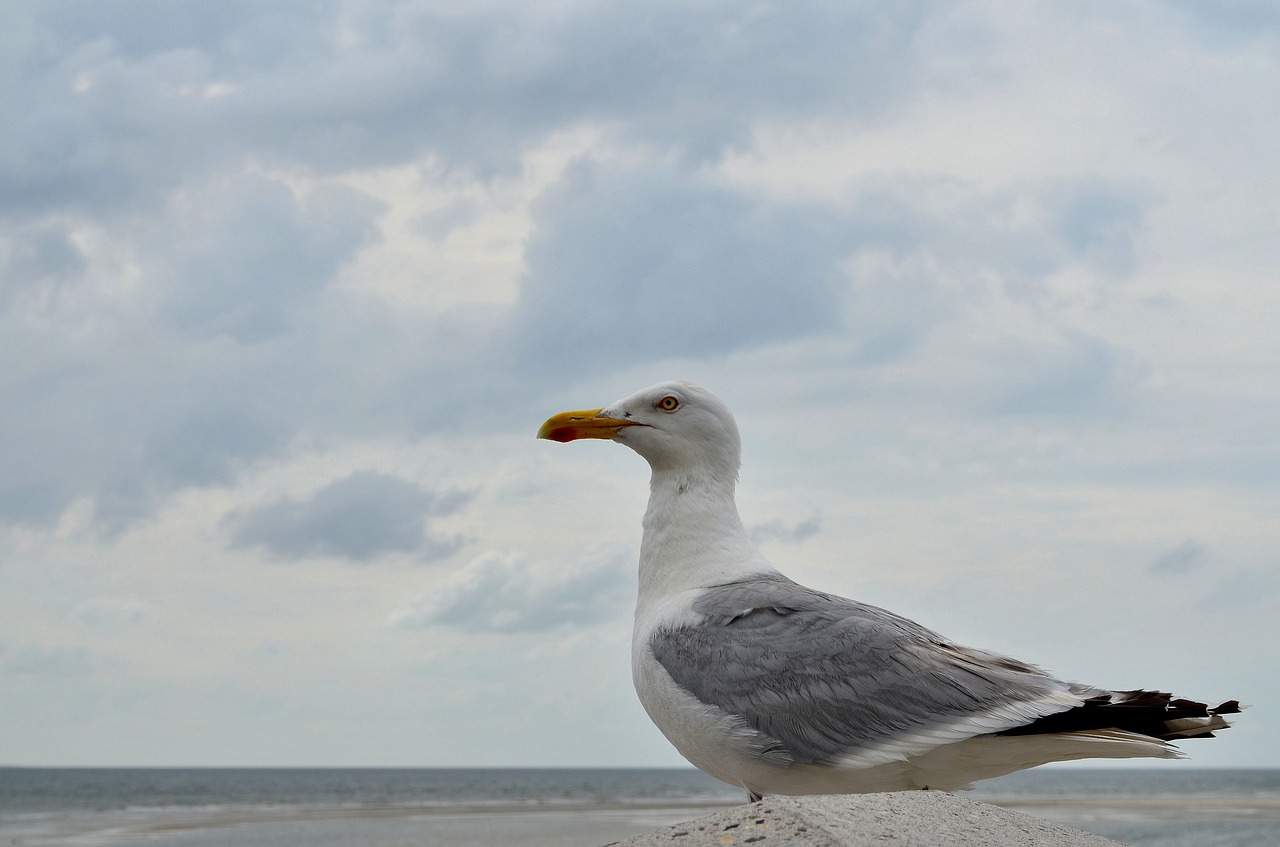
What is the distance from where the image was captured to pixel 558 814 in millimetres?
38281

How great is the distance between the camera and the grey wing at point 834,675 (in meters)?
5.65

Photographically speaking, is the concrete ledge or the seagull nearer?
the concrete ledge

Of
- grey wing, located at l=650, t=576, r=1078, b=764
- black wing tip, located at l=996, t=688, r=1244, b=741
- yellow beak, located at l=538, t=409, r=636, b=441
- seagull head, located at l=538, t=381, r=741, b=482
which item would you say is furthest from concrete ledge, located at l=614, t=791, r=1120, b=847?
yellow beak, located at l=538, t=409, r=636, b=441

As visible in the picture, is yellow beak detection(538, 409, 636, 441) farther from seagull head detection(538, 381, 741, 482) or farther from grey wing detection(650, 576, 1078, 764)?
grey wing detection(650, 576, 1078, 764)

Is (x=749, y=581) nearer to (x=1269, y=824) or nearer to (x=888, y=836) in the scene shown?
(x=888, y=836)

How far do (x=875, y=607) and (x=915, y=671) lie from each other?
669 millimetres

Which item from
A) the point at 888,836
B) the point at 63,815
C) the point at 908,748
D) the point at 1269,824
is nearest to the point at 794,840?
the point at 888,836

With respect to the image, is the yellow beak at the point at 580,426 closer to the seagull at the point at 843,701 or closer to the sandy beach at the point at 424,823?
the seagull at the point at 843,701

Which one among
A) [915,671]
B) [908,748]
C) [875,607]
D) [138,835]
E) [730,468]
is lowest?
[138,835]

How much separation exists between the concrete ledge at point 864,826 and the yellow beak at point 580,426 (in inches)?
102

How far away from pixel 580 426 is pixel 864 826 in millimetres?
3301

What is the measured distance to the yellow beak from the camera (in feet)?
24.6

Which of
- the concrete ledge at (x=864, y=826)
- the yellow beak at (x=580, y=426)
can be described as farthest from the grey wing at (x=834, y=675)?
the yellow beak at (x=580, y=426)

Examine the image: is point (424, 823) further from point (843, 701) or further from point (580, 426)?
point (843, 701)
